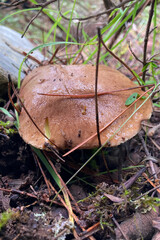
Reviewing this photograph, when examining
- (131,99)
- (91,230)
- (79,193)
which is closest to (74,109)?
(131,99)

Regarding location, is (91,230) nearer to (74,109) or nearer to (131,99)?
(74,109)

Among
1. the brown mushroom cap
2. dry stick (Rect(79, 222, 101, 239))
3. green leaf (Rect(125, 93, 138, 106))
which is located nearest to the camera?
dry stick (Rect(79, 222, 101, 239))

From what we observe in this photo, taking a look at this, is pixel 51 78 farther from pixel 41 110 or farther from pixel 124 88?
pixel 124 88

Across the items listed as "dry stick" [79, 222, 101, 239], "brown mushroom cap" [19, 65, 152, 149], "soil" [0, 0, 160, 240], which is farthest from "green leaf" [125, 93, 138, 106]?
"dry stick" [79, 222, 101, 239]

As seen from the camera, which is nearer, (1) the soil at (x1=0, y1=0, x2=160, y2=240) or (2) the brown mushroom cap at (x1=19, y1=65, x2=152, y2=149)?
(1) the soil at (x1=0, y1=0, x2=160, y2=240)

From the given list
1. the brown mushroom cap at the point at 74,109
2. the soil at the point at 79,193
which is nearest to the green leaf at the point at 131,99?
the brown mushroom cap at the point at 74,109

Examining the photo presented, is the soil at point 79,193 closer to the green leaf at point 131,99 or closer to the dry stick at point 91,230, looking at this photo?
the dry stick at point 91,230

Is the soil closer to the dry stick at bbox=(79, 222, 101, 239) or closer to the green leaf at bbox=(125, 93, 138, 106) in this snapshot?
the dry stick at bbox=(79, 222, 101, 239)

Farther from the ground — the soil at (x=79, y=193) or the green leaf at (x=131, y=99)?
the green leaf at (x=131, y=99)
